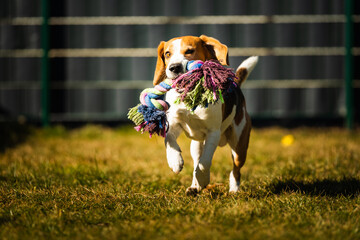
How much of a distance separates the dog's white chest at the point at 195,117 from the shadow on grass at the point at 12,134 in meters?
3.50

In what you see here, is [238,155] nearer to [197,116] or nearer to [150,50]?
[197,116]

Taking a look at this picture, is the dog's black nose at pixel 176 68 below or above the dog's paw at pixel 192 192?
above

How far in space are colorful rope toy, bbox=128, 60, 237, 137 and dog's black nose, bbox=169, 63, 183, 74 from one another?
5 cm

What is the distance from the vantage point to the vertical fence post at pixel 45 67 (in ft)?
24.4

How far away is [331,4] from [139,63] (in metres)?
3.42

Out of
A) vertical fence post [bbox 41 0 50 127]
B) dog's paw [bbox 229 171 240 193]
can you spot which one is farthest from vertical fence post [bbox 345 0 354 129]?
vertical fence post [bbox 41 0 50 127]

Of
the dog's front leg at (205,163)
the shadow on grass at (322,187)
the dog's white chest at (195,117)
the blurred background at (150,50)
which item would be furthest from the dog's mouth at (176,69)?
the blurred background at (150,50)

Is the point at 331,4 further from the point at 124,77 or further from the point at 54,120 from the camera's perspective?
the point at 54,120

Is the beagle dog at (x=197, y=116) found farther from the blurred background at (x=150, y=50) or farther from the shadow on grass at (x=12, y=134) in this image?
the blurred background at (x=150, y=50)

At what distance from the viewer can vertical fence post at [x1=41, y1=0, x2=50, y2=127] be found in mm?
7442

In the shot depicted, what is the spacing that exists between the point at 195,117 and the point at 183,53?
0.44 metres

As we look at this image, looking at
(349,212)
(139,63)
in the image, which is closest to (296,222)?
(349,212)

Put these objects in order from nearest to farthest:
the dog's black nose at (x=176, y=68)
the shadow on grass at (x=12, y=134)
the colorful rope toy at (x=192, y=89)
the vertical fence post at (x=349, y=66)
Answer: the colorful rope toy at (x=192, y=89), the dog's black nose at (x=176, y=68), the shadow on grass at (x=12, y=134), the vertical fence post at (x=349, y=66)

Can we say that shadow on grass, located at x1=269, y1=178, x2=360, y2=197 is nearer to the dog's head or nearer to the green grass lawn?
the green grass lawn
